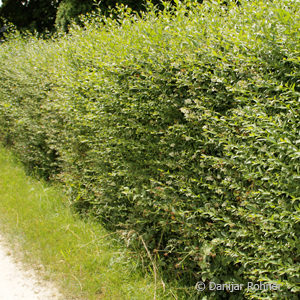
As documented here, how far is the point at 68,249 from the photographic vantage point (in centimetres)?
420

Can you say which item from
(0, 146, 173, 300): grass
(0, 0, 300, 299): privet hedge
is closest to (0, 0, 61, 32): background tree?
(0, 146, 173, 300): grass

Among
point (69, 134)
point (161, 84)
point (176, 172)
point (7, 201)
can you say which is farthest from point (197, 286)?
point (7, 201)

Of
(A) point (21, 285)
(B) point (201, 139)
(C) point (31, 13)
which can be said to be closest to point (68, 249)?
(A) point (21, 285)

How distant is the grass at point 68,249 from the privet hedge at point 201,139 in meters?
0.29

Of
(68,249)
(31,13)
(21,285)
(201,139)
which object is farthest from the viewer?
(31,13)

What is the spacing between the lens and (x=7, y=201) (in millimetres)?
5723

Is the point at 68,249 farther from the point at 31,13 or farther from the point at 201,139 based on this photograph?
the point at 31,13

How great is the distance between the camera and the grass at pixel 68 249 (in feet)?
11.6

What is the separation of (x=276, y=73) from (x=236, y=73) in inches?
13.1

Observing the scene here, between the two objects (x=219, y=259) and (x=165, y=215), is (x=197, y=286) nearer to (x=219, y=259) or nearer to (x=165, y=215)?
(x=219, y=259)

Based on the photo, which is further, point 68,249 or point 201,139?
point 68,249

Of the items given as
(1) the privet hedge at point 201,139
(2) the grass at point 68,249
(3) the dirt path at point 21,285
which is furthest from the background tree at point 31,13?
(3) the dirt path at point 21,285

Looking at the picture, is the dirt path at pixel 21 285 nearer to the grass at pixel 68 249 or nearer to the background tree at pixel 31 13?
the grass at pixel 68 249

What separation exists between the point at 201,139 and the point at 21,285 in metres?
2.70
